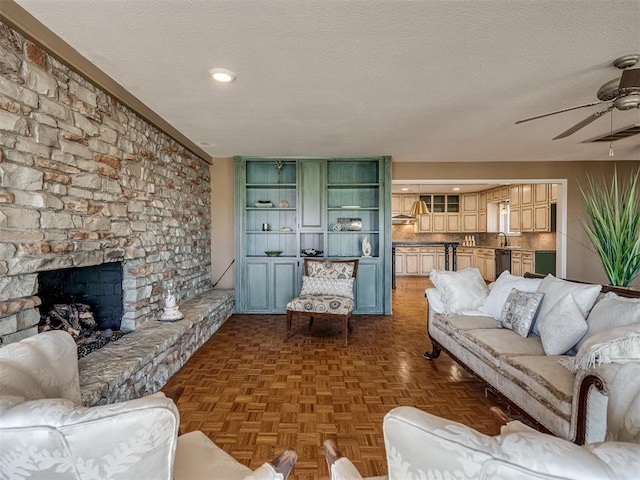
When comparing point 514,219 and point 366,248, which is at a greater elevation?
point 514,219

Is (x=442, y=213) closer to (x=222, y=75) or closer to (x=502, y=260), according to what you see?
(x=502, y=260)

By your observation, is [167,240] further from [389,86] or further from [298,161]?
[389,86]

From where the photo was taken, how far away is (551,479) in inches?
21.2

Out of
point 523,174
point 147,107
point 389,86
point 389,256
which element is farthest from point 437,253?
point 147,107

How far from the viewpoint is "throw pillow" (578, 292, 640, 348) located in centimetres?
182

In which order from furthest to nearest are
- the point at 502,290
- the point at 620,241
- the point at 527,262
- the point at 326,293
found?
the point at 527,262 < the point at 326,293 < the point at 502,290 < the point at 620,241

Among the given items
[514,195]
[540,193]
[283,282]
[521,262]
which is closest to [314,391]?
[283,282]

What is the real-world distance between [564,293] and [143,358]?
288cm

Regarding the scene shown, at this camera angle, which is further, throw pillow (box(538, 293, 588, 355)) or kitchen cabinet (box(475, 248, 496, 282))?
kitchen cabinet (box(475, 248, 496, 282))

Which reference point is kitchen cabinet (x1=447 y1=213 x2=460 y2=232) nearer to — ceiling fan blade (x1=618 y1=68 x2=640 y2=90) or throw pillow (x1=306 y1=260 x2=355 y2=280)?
throw pillow (x1=306 y1=260 x2=355 y2=280)

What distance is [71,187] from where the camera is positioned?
7.08ft

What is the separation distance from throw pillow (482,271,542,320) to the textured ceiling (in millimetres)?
1515

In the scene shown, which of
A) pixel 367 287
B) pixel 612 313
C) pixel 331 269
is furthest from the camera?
pixel 367 287

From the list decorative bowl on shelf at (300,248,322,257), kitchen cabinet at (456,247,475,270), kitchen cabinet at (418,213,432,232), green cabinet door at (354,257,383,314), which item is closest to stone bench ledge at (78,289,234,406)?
decorative bowl on shelf at (300,248,322,257)
